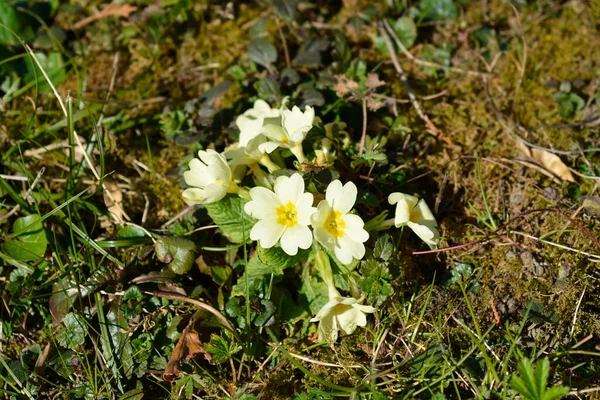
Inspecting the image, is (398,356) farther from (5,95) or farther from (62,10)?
(62,10)

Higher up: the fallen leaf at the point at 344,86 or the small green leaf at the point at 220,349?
the fallen leaf at the point at 344,86

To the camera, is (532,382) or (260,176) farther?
(260,176)

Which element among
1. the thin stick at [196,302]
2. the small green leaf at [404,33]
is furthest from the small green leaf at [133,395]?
the small green leaf at [404,33]

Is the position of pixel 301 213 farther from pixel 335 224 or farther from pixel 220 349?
pixel 220 349

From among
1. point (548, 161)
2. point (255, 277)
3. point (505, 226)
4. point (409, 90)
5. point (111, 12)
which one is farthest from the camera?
point (111, 12)

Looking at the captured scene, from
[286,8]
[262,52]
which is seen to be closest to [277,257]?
[262,52]

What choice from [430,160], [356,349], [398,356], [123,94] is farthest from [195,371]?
[123,94]

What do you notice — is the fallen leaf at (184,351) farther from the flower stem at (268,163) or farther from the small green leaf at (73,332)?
the flower stem at (268,163)

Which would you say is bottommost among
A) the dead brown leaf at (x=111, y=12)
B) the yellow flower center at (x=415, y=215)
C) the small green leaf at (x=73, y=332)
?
the small green leaf at (x=73, y=332)
